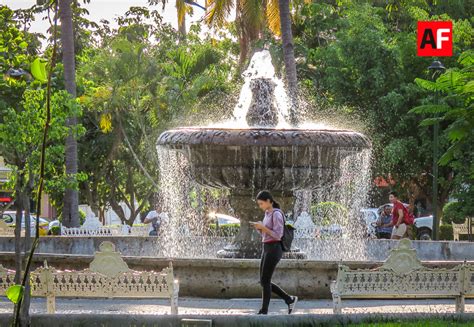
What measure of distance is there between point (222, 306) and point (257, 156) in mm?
2786

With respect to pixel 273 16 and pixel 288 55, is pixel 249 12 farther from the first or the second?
pixel 288 55

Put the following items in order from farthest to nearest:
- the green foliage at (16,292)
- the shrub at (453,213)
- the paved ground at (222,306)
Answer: the shrub at (453,213)
the paved ground at (222,306)
the green foliage at (16,292)

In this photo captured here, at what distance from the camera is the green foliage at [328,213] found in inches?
1218

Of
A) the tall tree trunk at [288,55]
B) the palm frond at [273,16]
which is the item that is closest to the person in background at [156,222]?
the tall tree trunk at [288,55]

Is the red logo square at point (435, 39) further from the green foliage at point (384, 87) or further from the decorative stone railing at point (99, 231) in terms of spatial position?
the decorative stone railing at point (99, 231)

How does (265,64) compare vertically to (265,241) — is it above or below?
above

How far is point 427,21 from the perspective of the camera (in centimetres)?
3209

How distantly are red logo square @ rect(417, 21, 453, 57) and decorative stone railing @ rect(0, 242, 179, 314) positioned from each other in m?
20.3

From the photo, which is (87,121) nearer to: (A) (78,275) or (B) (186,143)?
(B) (186,143)

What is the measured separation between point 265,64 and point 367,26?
594 inches

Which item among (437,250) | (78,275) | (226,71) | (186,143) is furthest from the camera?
(226,71)

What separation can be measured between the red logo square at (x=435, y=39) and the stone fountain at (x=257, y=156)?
1591 centimetres

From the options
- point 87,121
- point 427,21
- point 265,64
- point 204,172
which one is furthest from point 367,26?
point 204,172

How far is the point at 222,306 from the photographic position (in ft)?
40.6
